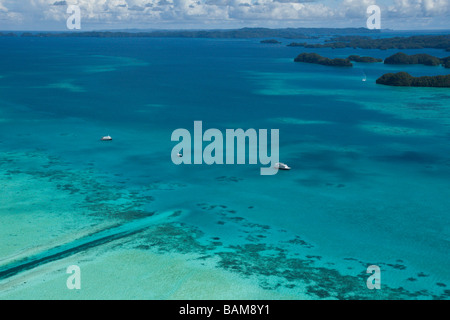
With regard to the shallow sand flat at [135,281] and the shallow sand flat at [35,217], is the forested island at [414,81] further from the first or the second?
the shallow sand flat at [135,281]

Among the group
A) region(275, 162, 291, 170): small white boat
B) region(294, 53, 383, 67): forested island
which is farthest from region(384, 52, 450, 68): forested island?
region(275, 162, 291, 170): small white boat

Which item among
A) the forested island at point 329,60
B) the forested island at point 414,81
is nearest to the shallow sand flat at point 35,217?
the forested island at point 414,81

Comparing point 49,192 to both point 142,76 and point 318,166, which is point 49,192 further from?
point 142,76

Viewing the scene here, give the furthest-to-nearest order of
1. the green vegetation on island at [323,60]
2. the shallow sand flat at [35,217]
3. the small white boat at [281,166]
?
the green vegetation on island at [323,60] → the small white boat at [281,166] → the shallow sand flat at [35,217]

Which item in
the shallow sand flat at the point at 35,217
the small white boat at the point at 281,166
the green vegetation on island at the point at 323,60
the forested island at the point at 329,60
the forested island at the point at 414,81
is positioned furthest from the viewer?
the forested island at the point at 329,60

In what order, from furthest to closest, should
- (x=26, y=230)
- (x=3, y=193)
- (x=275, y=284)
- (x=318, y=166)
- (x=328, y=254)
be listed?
(x=318, y=166)
(x=3, y=193)
(x=26, y=230)
(x=328, y=254)
(x=275, y=284)
